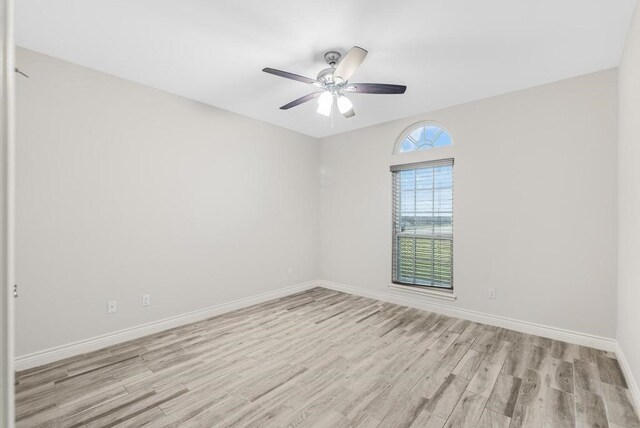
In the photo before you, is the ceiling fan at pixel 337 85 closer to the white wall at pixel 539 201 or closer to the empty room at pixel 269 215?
the empty room at pixel 269 215

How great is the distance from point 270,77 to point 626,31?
9.42 feet

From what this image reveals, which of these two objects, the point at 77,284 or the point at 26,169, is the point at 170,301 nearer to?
the point at 77,284

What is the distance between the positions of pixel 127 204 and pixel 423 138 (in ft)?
12.1

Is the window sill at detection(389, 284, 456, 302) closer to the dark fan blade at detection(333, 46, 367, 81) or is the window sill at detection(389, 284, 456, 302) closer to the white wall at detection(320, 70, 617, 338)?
the white wall at detection(320, 70, 617, 338)

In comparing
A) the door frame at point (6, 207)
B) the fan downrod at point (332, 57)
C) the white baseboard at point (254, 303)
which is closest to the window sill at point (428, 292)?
the white baseboard at point (254, 303)

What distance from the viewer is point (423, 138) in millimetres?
4047

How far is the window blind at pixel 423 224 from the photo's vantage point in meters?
3.81

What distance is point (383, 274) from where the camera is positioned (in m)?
4.32

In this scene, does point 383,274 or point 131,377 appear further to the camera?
point 383,274

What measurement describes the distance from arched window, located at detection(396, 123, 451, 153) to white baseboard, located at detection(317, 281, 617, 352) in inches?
82.8

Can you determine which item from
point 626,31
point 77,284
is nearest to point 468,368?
point 626,31

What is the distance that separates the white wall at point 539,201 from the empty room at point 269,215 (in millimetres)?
18

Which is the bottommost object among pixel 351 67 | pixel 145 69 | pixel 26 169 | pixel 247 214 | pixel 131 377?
pixel 131 377

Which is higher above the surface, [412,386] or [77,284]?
[77,284]
